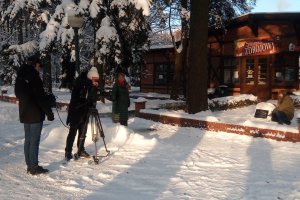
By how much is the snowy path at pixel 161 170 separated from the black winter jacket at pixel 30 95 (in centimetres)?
99

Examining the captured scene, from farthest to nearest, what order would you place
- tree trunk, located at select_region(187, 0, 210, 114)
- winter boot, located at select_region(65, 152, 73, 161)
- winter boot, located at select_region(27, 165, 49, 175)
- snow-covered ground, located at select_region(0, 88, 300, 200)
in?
tree trunk, located at select_region(187, 0, 210, 114) → winter boot, located at select_region(65, 152, 73, 161) → winter boot, located at select_region(27, 165, 49, 175) → snow-covered ground, located at select_region(0, 88, 300, 200)

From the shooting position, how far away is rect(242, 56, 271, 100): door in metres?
21.8

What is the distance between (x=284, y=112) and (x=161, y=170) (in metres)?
5.57

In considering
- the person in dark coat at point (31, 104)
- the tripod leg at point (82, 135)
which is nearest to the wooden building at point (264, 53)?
the tripod leg at point (82, 135)

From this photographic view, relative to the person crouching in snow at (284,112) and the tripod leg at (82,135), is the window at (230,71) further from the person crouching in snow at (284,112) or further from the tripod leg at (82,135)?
the tripod leg at (82,135)

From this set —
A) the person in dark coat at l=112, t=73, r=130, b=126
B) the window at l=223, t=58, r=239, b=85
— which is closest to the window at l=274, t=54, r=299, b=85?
the window at l=223, t=58, r=239, b=85

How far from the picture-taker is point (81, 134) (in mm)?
8227

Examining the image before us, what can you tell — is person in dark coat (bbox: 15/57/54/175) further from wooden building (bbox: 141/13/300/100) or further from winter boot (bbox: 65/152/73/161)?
wooden building (bbox: 141/13/300/100)

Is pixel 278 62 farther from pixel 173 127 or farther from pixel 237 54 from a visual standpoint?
pixel 173 127

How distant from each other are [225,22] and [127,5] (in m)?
7.28

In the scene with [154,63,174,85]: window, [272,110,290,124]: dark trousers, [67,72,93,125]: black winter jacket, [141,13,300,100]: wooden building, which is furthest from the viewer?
[154,63,174,85]: window

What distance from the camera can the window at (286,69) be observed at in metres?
21.8

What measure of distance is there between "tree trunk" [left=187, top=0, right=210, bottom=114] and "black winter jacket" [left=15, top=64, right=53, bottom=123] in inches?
330

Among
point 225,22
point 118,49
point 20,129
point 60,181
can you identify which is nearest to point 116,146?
point 60,181
